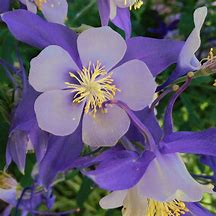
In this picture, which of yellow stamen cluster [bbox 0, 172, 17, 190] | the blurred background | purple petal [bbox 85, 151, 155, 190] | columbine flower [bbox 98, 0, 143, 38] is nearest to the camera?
purple petal [bbox 85, 151, 155, 190]

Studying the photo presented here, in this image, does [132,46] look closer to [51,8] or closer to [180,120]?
Result: [51,8]

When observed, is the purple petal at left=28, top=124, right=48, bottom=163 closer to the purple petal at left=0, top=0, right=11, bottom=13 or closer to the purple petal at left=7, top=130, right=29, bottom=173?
the purple petal at left=7, top=130, right=29, bottom=173

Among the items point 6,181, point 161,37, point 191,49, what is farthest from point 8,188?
point 161,37

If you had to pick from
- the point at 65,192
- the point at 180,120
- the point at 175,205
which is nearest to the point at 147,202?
the point at 175,205

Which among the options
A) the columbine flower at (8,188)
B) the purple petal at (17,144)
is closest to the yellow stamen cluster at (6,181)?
the columbine flower at (8,188)

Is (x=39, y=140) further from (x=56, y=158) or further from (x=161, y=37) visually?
(x=161, y=37)

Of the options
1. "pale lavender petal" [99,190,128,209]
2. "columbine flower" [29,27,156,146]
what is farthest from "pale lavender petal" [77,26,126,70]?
"pale lavender petal" [99,190,128,209]

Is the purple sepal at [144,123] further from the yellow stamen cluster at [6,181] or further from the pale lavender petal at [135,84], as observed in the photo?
the yellow stamen cluster at [6,181]
